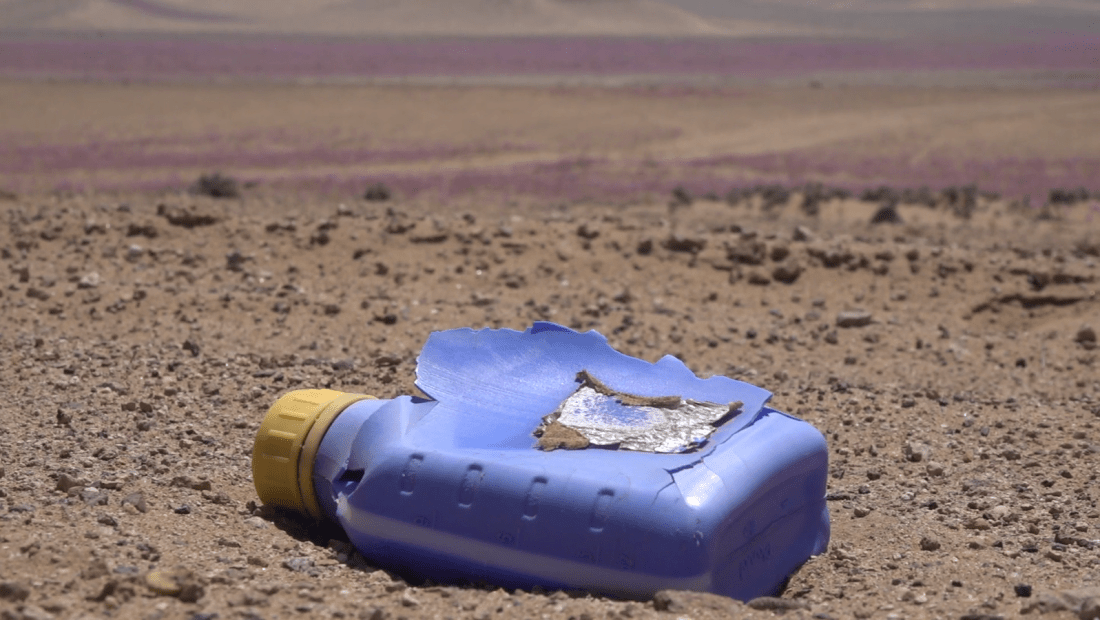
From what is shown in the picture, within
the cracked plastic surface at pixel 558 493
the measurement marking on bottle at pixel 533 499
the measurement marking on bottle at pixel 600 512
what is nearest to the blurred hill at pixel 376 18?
the cracked plastic surface at pixel 558 493

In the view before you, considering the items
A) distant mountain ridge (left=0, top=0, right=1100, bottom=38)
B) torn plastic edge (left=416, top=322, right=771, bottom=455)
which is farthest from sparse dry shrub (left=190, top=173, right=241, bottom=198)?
distant mountain ridge (left=0, top=0, right=1100, bottom=38)

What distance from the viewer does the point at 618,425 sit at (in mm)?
4051

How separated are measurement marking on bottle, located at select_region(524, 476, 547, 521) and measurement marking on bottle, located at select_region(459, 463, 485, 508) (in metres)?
0.17

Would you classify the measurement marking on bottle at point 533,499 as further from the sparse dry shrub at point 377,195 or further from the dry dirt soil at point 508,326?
the sparse dry shrub at point 377,195

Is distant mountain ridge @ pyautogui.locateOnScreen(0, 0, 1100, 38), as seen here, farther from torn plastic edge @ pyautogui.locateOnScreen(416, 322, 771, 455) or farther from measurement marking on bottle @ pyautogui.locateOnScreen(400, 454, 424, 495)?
measurement marking on bottle @ pyautogui.locateOnScreen(400, 454, 424, 495)

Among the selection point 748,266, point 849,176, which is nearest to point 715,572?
point 748,266

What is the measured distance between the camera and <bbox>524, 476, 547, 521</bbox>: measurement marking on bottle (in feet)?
11.9

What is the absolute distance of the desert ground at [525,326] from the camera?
A: 3.78m

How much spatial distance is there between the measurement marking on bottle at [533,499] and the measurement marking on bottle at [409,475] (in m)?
0.40

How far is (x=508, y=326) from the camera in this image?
7.54 meters

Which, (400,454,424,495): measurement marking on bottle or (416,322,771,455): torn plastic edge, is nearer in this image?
(400,454,424,495): measurement marking on bottle

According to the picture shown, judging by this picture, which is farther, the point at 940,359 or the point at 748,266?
the point at 748,266

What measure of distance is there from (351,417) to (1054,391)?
440 centimetres

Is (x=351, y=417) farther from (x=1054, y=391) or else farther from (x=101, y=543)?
(x=1054, y=391)
